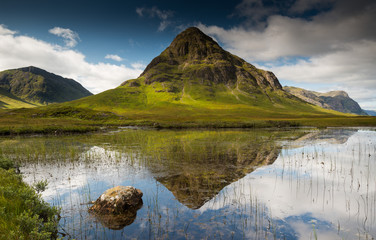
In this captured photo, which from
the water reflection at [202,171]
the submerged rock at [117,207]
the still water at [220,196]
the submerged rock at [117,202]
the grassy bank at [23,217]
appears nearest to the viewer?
the grassy bank at [23,217]

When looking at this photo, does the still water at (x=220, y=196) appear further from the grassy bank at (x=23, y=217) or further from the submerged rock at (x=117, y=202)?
the grassy bank at (x=23, y=217)

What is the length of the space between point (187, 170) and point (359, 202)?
1134cm

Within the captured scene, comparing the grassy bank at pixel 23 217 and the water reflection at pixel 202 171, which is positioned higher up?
the grassy bank at pixel 23 217

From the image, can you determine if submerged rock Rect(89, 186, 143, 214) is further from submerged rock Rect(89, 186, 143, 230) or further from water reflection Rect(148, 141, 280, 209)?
water reflection Rect(148, 141, 280, 209)

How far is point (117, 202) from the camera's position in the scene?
33.8ft

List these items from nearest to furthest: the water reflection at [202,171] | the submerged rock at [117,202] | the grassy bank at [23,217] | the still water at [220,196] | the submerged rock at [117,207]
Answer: the grassy bank at [23,217] → the still water at [220,196] → the submerged rock at [117,207] → the submerged rock at [117,202] → the water reflection at [202,171]

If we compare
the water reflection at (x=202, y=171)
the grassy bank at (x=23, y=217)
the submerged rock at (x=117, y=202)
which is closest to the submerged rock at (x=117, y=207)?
the submerged rock at (x=117, y=202)

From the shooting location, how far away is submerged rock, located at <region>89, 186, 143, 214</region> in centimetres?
1020

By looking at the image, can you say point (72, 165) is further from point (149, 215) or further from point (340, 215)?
point (340, 215)

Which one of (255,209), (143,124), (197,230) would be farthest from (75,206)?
(143,124)

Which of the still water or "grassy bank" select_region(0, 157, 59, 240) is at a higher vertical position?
"grassy bank" select_region(0, 157, 59, 240)

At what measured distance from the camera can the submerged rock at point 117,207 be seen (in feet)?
31.0

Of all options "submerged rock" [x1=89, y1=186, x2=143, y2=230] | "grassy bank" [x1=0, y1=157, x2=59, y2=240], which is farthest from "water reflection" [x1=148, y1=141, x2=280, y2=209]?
"grassy bank" [x1=0, y1=157, x2=59, y2=240]

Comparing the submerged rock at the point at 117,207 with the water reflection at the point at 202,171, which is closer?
the submerged rock at the point at 117,207
